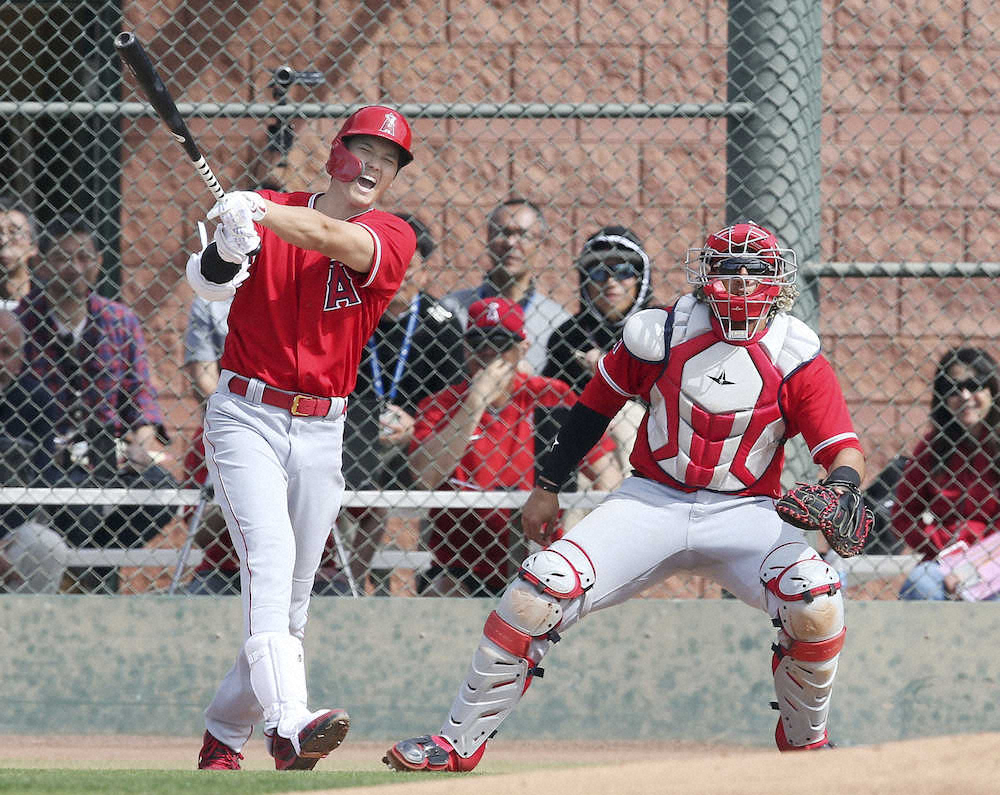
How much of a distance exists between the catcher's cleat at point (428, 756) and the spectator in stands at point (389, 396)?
129 cm

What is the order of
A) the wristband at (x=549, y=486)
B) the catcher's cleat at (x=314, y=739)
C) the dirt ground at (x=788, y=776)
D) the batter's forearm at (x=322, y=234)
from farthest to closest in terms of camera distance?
the wristband at (x=549, y=486) < the batter's forearm at (x=322, y=234) < the catcher's cleat at (x=314, y=739) < the dirt ground at (x=788, y=776)

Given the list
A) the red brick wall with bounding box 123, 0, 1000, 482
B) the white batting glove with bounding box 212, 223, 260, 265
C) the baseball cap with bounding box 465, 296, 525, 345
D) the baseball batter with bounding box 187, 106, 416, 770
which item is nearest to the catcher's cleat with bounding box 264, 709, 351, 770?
the baseball batter with bounding box 187, 106, 416, 770

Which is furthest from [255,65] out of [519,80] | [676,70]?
[676,70]

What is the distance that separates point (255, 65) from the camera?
663 cm

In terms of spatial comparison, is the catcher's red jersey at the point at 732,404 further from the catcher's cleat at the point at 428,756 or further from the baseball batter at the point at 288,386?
the catcher's cleat at the point at 428,756

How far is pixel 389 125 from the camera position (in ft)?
13.3

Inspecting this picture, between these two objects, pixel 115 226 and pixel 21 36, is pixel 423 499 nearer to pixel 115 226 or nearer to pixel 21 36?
pixel 115 226

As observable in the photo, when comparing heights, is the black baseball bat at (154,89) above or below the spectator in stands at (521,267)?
above

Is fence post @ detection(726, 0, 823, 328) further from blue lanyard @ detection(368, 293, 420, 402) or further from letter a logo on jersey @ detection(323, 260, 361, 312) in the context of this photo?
letter a logo on jersey @ detection(323, 260, 361, 312)

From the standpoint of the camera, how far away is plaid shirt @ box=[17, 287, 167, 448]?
5137 millimetres

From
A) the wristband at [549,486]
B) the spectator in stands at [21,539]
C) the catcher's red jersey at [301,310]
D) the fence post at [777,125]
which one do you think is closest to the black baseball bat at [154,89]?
the catcher's red jersey at [301,310]

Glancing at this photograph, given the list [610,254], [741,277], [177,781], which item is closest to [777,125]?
[610,254]

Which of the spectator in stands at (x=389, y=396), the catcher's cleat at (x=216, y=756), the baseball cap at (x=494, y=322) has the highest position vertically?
the baseball cap at (x=494, y=322)

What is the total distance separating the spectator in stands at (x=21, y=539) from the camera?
5031 millimetres
